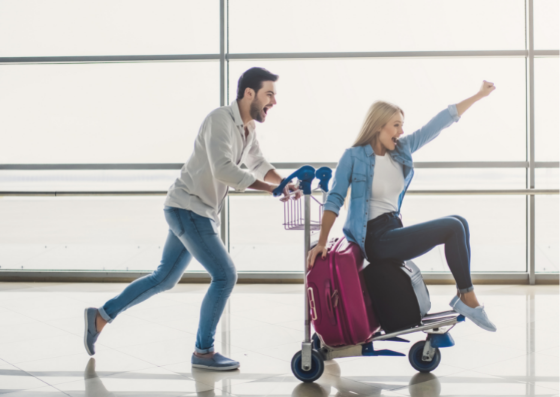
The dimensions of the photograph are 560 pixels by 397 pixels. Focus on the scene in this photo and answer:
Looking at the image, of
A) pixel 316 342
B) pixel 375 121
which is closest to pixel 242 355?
pixel 316 342

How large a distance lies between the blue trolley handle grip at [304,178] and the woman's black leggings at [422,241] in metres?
0.31

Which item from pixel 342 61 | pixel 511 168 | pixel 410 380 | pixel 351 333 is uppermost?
pixel 342 61

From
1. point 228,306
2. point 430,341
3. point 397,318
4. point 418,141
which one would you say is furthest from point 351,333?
point 228,306

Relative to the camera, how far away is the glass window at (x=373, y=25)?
497cm

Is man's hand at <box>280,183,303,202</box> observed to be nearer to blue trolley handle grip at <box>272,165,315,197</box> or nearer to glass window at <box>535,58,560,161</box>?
blue trolley handle grip at <box>272,165,315,197</box>

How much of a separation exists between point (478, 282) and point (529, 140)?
119 centimetres

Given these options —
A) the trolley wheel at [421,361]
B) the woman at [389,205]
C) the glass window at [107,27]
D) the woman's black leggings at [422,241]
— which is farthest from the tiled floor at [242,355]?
the glass window at [107,27]

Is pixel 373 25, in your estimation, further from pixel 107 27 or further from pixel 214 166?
pixel 214 166

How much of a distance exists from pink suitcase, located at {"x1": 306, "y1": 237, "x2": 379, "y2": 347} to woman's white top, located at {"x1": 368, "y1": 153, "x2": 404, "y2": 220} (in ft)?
0.68

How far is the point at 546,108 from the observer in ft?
16.5

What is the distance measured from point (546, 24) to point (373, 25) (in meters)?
1.37

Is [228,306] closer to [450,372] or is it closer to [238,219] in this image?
[238,219]

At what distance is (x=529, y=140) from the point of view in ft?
16.1

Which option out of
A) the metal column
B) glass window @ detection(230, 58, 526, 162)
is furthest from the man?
the metal column
